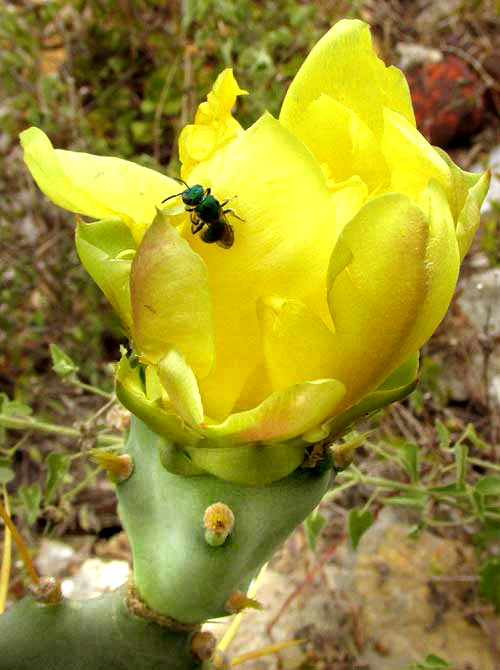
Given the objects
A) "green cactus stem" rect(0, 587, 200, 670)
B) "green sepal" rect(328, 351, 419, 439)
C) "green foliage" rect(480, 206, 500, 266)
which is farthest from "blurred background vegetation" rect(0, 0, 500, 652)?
"green sepal" rect(328, 351, 419, 439)

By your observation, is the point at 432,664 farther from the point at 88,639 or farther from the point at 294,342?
the point at 294,342

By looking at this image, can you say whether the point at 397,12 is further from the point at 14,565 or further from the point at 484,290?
the point at 14,565

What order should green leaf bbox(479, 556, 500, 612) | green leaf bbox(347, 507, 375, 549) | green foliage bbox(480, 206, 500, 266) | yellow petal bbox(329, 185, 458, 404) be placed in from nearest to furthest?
yellow petal bbox(329, 185, 458, 404) → green leaf bbox(347, 507, 375, 549) → green leaf bbox(479, 556, 500, 612) → green foliage bbox(480, 206, 500, 266)

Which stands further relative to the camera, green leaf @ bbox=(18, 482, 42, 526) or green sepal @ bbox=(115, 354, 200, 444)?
green leaf @ bbox=(18, 482, 42, 526)

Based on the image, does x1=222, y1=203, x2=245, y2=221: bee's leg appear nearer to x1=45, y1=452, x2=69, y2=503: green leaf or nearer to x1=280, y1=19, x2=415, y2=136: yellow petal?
x1=280, y1=19, x2=415, y2=136: yellow petal

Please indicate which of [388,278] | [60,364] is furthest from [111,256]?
[60,364]

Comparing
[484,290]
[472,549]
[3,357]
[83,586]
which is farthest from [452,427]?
[3,357]

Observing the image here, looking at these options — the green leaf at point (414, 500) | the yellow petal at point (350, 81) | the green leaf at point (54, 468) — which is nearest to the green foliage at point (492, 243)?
the green leaf at point (414, 500)

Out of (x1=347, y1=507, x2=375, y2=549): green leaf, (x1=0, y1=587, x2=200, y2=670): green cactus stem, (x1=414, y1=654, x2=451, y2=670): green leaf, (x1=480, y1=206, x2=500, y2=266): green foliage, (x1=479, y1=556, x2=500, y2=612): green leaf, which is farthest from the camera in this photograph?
(x1=480, y1=206, x2=500, y2=266): green foliage

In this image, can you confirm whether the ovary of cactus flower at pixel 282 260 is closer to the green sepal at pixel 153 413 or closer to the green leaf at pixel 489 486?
the green sepal at pixel 153 413
